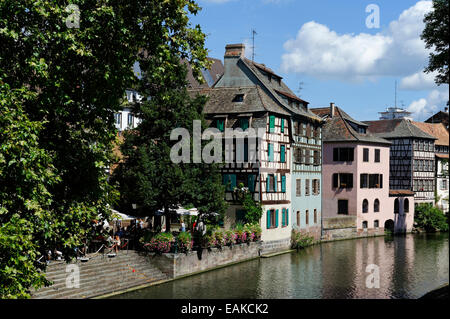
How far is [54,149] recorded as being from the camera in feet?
47.3

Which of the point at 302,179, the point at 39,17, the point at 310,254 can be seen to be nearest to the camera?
the point at 39,17

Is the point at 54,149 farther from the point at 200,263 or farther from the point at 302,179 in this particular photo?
the point at 302,179

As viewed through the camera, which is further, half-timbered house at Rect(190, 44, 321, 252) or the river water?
half-timbered house at Rect(190, 44, 321, 252)

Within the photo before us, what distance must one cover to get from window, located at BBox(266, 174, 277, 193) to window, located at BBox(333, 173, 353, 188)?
14.4 metres

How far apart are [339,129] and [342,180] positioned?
16.9ft

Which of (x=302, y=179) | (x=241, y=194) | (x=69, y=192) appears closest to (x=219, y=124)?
(x=241, y=194)

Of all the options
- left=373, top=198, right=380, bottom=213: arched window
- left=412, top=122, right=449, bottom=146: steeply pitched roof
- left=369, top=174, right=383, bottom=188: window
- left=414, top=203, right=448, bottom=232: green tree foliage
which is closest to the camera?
left=369, top=174, right=383, bottom=188: window

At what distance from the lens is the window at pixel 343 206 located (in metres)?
53.3

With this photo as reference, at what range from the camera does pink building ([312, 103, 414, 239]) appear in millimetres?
53000

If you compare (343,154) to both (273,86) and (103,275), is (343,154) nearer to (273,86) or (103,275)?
(273,86)

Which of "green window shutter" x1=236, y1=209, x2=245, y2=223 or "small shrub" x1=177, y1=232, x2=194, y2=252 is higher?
"green window shutter" x1=236, y1=209, x2=245, y2=223

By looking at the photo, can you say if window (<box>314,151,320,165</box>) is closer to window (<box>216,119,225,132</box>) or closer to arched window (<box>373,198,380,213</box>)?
arched window (<box>373,198,380,213</box>)

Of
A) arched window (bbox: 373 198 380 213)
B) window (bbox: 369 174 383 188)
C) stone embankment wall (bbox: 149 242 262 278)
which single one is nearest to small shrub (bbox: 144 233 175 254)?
stone embankment wall (bbox: 149 242 262 278)

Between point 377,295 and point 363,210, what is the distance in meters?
28.2
